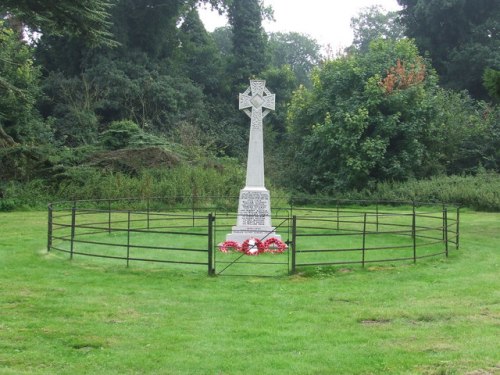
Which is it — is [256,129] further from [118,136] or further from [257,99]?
[118,136]

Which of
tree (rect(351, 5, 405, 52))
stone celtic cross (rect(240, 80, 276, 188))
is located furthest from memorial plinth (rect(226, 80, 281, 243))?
tree (rect(351, 5, 405, 52))

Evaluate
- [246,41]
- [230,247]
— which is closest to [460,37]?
[246,41]

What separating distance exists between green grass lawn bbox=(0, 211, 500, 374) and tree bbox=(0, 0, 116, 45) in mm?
13397

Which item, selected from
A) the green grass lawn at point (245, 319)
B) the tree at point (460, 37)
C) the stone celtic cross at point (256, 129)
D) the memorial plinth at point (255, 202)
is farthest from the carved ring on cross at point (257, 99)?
the tree at point (460, 37)

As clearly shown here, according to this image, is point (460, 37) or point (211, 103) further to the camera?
point (211, 103)

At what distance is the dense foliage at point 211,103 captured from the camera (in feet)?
96.0

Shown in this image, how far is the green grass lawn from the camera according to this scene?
263 inches

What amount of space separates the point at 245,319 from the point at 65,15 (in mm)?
19232

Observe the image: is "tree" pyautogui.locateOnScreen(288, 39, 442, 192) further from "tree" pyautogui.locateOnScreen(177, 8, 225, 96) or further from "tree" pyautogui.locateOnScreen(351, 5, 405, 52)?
"tree" pyautogui.locateOnScreen(351, 5, 405, 52)

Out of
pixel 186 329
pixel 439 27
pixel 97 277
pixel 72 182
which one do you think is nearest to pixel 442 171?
pixel 439 27

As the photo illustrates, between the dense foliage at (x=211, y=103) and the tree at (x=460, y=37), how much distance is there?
0.14 meters

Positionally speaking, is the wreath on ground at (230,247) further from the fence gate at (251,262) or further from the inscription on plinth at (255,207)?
the inscription on plinth at (255,207)

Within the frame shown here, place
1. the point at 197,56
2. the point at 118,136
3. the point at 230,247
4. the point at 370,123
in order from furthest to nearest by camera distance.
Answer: the point at 197,56 → the point at 118,136 → the point at 370,123 → the point at 230,247

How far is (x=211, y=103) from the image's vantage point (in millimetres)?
47375
